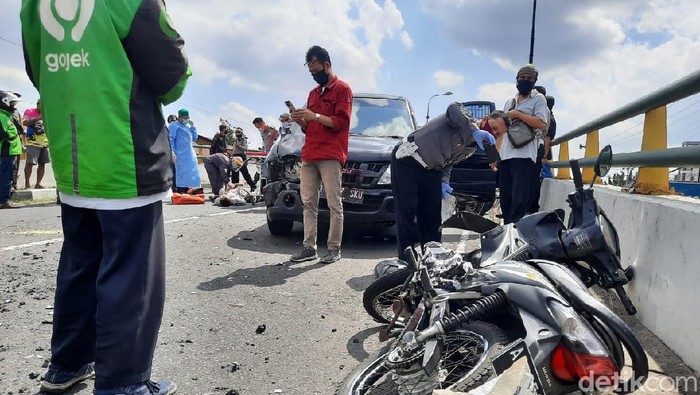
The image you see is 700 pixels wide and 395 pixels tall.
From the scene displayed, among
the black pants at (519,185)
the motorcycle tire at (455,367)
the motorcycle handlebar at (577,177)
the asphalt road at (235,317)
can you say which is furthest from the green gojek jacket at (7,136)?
the motorcycle handlebar at (577,177)

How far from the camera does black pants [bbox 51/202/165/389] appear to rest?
206 cm

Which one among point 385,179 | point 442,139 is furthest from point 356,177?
point 442,139

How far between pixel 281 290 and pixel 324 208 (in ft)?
6.14

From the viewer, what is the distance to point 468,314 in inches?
73.6

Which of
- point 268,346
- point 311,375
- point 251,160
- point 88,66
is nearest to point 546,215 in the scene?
point 311,375

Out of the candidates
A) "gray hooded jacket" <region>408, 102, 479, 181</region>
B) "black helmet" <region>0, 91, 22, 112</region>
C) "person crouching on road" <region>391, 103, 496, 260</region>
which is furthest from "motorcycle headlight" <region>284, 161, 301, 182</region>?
"black helmet" <region>0, 91, 22, 112</region>

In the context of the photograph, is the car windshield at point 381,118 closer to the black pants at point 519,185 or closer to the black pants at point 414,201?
the black pants at point 519,185

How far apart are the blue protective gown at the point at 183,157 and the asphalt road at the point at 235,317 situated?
5.29 metres

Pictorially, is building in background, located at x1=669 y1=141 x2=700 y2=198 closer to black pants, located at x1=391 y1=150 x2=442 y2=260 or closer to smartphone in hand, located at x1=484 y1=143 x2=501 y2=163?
smartphone in hand, located at x1=484 y1=143 x2=501 y2=163

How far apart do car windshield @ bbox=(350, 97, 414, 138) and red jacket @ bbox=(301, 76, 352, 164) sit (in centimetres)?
149

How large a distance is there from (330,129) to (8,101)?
282 inches

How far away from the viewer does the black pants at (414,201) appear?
14.1ft

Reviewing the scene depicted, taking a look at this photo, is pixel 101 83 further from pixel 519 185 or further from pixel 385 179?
pixel 519 185

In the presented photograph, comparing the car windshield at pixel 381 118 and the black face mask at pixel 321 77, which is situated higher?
the black face mask at pixel 321 77
